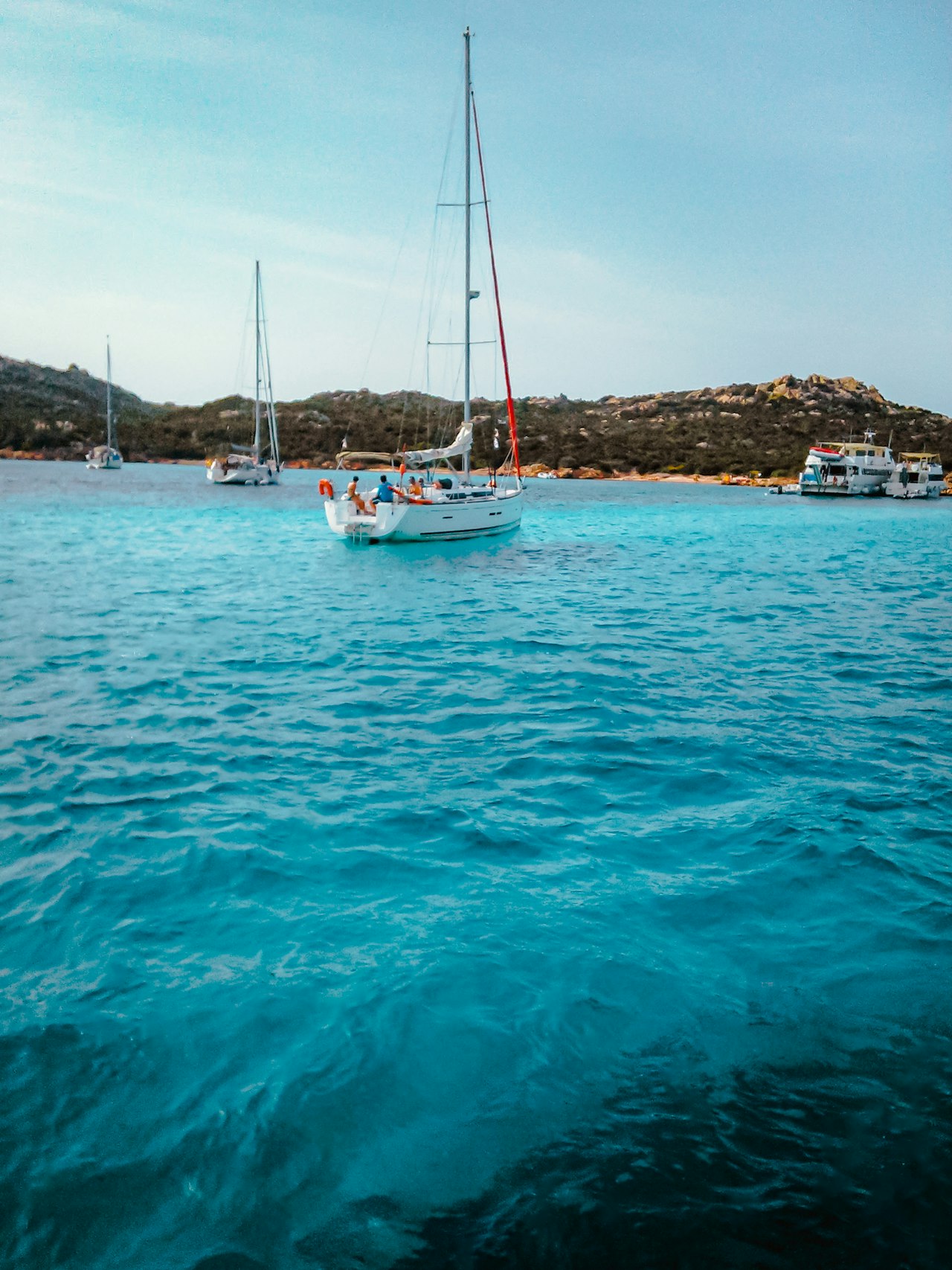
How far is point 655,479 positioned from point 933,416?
5868cm

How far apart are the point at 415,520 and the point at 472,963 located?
76.1ft

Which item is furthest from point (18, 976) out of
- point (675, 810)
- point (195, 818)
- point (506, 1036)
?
point (675, 810)

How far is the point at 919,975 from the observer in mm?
4719

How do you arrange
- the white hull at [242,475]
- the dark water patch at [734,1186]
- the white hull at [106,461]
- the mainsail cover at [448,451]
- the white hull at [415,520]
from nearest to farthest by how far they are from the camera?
the dark water patch at [734,1186], the white hull at [415,520], the mainsail cover at [448,451], the white hull at [242,475], the white hull at [106,461]

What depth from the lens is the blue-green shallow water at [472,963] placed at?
10.4 feet

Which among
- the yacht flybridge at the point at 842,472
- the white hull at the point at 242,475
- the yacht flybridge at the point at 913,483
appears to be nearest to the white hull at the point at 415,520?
the white hull at the point at 242,475

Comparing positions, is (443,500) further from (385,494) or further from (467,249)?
(467,249)

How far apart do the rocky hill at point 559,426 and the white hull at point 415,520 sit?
63.2 meters

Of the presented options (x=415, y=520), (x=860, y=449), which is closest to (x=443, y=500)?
(x=415, y=520)

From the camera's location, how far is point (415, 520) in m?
27.2

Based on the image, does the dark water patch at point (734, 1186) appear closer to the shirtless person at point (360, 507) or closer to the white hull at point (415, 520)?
the white hull at point (415, 520)

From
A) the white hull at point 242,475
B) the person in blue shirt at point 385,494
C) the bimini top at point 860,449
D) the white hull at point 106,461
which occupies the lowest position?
the person in blue shirt at point 385,494

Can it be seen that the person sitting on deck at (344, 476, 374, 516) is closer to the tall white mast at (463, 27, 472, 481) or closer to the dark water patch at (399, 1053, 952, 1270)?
the tall white mast at (463, 27, 472, 481)

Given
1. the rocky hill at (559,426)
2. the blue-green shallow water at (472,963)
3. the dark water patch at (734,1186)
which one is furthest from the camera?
the rocky hill at (559,426)
